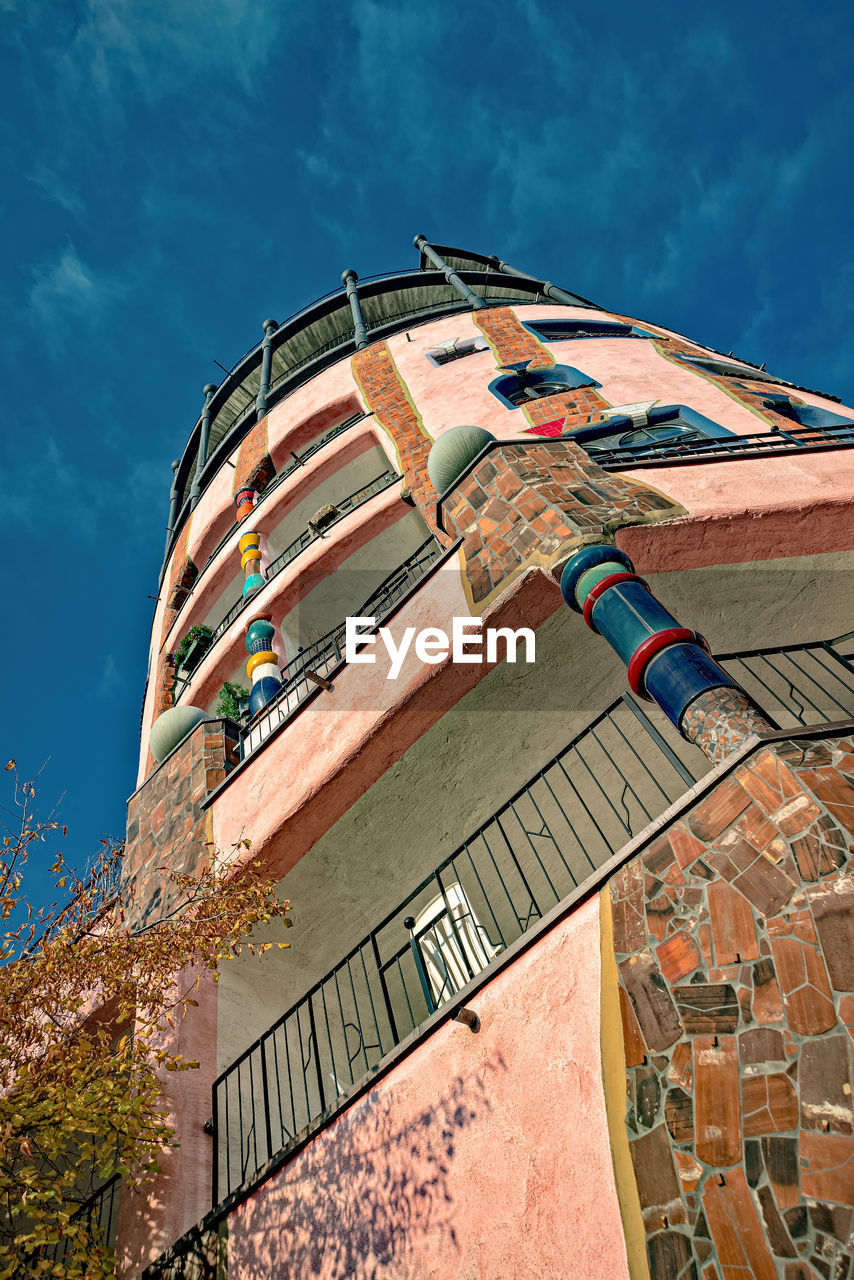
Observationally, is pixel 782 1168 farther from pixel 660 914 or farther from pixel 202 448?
pixel 202 448

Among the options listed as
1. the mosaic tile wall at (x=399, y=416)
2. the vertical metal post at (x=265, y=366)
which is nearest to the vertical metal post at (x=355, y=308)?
the mosaic tile wall at (x=399, y=416)

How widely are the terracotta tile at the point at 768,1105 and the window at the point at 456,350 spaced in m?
13.4

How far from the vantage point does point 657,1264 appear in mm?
3391

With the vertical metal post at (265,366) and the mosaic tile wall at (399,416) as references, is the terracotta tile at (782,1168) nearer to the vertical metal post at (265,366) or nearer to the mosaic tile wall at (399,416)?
the mosaic tile wall at (399,416)

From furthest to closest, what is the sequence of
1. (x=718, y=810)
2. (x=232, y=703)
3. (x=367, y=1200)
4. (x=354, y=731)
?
(x=232, y=703)
(x=354, y=731)
(x=367, y=1200)
(x=718, y=810)

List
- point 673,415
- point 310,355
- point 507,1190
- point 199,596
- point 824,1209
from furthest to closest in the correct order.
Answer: point 310,355
point 199,596
point 673,415
point 507,1190
point 824,1209

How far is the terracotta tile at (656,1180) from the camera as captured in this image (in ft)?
11.4

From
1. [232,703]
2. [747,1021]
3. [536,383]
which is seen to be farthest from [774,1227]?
[536,383]

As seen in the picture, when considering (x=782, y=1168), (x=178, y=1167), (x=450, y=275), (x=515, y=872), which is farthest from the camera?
(x=450, y=275)

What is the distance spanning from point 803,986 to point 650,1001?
2.48 feet

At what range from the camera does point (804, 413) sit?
11.8 metres

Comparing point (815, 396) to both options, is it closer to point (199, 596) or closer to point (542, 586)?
point (542, 586)

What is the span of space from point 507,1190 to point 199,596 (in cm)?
1366

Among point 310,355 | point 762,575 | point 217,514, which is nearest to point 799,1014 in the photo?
point 762,575
